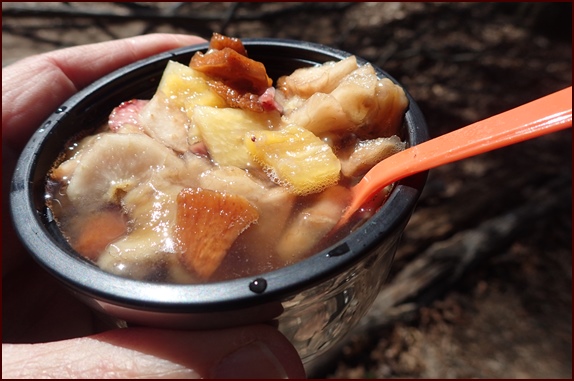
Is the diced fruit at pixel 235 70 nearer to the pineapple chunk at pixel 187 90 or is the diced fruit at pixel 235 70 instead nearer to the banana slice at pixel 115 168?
the pineapple chunk at pixel 187 90

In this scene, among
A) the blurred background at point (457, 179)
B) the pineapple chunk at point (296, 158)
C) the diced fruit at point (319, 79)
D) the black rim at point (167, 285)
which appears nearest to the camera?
the black rim at point (167, 285)

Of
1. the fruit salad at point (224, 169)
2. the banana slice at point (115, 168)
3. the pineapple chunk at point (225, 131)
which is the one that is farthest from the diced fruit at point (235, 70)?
the banana slice at point (115, 168)

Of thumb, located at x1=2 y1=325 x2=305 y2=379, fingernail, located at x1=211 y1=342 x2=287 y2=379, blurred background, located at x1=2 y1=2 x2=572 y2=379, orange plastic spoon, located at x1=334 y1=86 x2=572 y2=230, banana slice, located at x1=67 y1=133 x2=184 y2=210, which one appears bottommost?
blurred background, located at x1=2 y1=2 x2=572 y2=379

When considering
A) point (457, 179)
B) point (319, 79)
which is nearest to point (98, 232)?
point (319, 79)

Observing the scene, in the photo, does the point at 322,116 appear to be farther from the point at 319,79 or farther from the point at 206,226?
the point at 206,226

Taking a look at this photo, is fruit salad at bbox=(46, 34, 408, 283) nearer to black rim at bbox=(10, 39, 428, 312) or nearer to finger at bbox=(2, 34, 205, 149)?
black rim at bbox=(10, 39, 428, 312)

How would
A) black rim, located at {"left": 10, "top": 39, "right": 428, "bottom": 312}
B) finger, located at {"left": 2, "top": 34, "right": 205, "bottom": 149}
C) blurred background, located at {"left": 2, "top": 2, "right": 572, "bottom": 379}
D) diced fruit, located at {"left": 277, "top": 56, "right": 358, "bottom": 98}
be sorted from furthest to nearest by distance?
blurred background, located at {"left": 2, "top": 2, "right": 572, "bottom": 379} → finger, located at {"left": 2, "top": 34, "right": 205, "bottom": 149} → diced fruit, located at {"left": 277, "top": 56, "right": 358, "bottom": 98} → black rim, located at {"left": 10, "top": 39, "right": 428, "bottom": 312}

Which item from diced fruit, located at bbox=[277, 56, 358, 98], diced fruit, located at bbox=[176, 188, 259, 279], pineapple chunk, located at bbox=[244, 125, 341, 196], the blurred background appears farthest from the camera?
the blurred background

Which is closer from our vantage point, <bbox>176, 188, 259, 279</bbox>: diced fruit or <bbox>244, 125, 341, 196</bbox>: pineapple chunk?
<bbox>176, 188, 259, 279</bbox>: diced fruit

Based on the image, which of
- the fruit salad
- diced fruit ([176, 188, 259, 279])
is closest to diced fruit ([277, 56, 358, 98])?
the fruit salad
